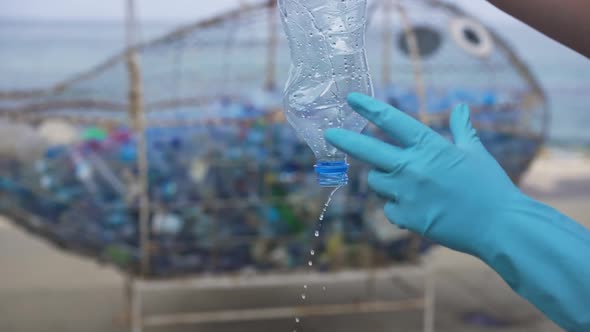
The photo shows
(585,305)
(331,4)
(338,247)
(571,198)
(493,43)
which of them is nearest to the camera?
(585,305)

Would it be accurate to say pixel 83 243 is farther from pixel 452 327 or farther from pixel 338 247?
pixel 452 327

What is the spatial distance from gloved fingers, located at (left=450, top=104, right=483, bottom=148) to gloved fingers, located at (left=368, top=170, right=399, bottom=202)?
12cm

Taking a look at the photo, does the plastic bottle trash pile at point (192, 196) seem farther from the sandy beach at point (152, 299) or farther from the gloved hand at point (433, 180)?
the gloved hand at point (433, 180)

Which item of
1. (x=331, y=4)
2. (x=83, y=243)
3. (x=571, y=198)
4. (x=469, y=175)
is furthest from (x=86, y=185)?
(x=571, y=198)

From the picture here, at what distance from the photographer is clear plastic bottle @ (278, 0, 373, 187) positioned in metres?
1.26

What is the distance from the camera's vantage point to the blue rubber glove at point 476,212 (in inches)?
39.3

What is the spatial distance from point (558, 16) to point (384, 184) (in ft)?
1.30

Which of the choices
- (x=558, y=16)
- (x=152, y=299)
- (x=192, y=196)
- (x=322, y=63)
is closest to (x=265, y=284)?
(x=192, y=196)

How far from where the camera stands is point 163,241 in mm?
2820

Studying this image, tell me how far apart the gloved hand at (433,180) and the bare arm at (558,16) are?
243 millimetres

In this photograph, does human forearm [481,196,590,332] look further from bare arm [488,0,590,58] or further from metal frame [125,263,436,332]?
metal frame [125,263,436,332]

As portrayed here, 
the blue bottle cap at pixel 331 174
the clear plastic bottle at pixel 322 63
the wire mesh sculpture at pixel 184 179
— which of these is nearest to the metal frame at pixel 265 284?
the wire mesh sculpture at pixel 184 179

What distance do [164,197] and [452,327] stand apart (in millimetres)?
1539

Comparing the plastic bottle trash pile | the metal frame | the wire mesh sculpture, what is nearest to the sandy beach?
the metal frame
